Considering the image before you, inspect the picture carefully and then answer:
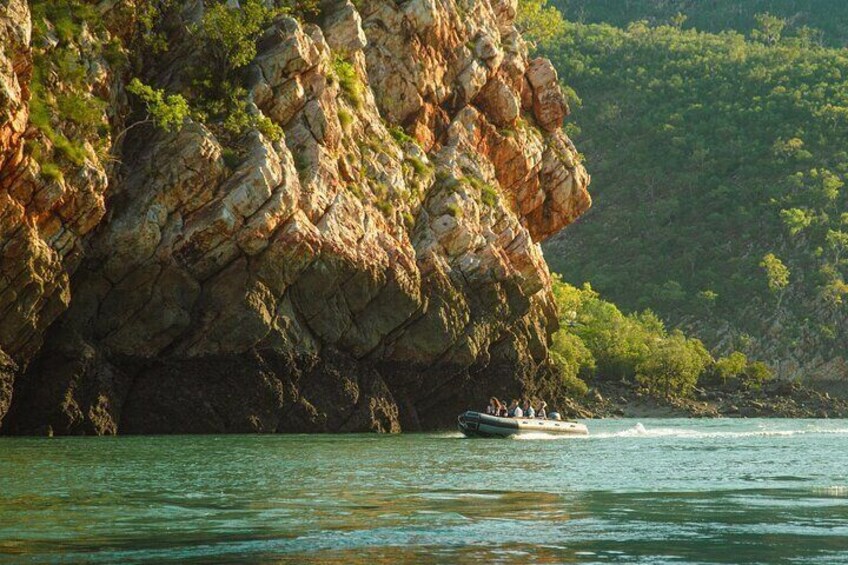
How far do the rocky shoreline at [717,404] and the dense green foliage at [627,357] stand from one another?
1670mm

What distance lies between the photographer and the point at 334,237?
6994cm

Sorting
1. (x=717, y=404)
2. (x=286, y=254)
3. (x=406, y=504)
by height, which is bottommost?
(x=406, y=504)

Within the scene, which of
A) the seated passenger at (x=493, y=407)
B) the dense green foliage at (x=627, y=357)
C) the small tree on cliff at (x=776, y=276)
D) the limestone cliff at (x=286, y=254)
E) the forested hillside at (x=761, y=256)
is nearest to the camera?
the limestone cliff at (x=286, y=254)

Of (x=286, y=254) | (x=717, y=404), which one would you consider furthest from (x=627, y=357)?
(x=286, y=254)

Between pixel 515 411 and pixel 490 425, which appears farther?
pixel 515 411

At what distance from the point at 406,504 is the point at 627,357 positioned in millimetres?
105988

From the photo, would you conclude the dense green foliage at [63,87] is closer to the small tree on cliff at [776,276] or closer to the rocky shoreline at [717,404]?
the rocky shoreline at [717,404]

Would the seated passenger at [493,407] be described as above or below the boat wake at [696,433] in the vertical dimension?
above

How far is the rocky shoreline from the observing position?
12212cm

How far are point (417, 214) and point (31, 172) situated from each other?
2547cm

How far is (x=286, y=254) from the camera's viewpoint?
221 ft

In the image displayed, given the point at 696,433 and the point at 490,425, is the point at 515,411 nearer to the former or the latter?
the point at 490,425

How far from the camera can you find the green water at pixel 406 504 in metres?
26.1

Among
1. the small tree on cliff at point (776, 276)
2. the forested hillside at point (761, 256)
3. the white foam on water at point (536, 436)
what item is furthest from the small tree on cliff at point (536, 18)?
the small tree on cliff at point (776, 276)
